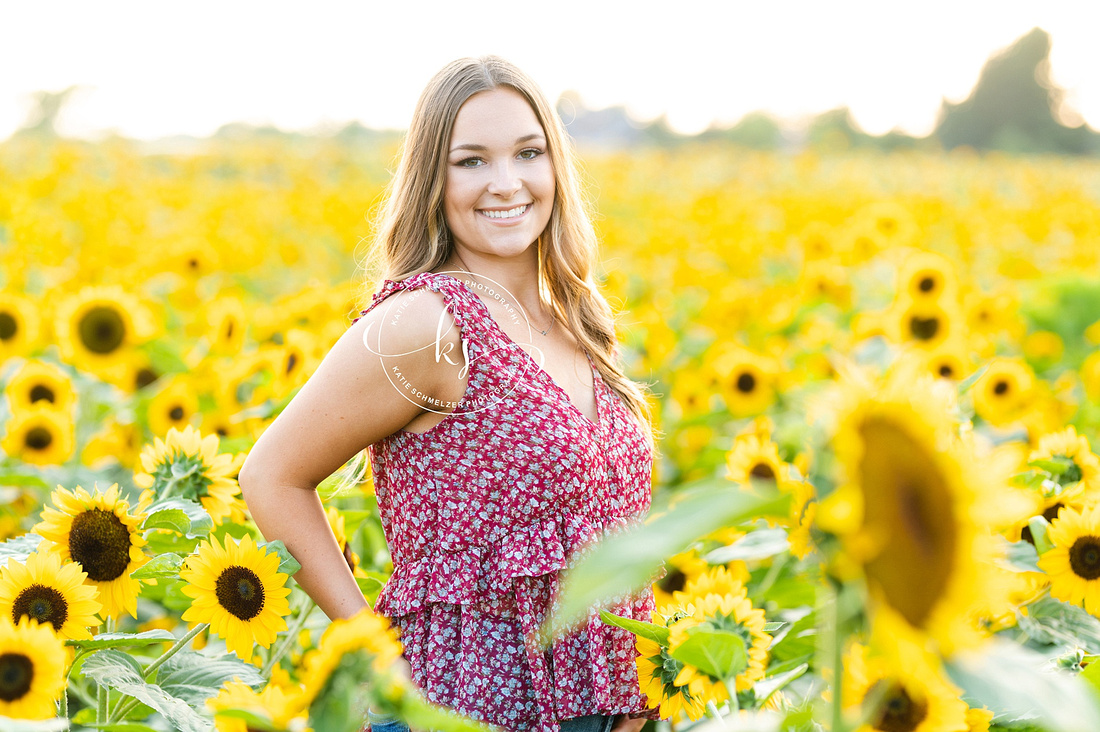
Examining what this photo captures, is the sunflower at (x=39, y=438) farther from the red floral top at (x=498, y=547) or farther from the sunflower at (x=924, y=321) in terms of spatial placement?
the sunflower at (x=924, y=321)

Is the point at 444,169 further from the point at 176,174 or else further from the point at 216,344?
the point at 176,174

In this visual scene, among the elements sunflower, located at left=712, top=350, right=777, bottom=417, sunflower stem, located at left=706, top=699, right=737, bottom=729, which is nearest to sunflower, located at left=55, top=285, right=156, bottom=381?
sunflower, located at left=712, top=350, right=777, bottom=417

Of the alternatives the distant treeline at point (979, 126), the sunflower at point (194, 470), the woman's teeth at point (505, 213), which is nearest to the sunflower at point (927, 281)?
the woman's teeth at point (505, 213)

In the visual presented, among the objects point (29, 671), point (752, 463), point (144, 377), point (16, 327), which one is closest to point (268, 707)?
point (29, 671)

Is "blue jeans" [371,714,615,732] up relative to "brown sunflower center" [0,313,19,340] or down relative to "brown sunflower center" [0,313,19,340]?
down

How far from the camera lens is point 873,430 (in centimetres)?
72

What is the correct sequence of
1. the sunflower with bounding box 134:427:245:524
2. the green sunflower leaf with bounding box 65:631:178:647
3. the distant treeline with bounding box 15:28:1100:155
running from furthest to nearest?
the distant treeline with bounding box 15:28:1100:155 < the sunflower with bounding box 134:427:245:524 < the green sunflower leaf with bounding box 65:631:178:647

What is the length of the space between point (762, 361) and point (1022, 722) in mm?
2375

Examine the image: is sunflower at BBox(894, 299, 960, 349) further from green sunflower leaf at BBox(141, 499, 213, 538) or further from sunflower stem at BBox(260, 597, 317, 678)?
green sunflower leaf at BBox(141, 499, 213, 538)

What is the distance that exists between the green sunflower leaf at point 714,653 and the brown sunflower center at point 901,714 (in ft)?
0.59

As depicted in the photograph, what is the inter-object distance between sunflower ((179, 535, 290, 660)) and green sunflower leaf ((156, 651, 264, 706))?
0.03 meters

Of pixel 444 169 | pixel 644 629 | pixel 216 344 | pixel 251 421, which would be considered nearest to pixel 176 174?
pixel 216 344

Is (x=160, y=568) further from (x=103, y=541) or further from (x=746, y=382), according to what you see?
(x=746, y=382)

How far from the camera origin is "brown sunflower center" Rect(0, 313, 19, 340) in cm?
354
